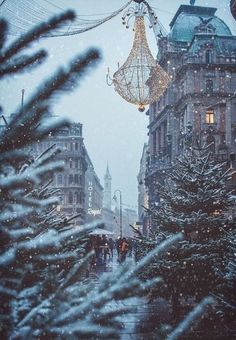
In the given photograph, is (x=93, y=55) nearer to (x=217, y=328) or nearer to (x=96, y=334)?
(x=96, y=334)

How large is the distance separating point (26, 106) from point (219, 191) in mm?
10027

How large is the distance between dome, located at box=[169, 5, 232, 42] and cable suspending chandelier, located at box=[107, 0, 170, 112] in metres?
38.6

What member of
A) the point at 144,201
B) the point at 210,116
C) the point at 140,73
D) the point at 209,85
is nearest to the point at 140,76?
the point at 140,73

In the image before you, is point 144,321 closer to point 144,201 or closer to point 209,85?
point 209,85

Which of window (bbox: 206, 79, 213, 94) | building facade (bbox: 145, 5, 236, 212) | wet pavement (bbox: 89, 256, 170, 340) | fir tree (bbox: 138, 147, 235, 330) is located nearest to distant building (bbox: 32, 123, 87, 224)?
building facade (bbox: 145, 5, 236, 212)

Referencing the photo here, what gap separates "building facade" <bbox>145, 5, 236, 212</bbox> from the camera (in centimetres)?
3812

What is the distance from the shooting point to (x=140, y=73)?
9242mm

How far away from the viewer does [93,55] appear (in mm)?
1607

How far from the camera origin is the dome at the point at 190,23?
46750 millimetres

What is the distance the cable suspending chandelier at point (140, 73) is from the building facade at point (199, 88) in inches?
974

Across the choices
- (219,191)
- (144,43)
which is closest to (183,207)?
(219,191)

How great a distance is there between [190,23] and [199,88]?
11.2 meters

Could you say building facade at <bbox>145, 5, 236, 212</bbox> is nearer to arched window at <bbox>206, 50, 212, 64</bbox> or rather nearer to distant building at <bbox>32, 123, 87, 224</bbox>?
arched window at <bbox>206, 50, 212, 64</bbox>

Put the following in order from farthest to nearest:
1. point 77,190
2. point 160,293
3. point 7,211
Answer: point 77,190 < point 160,293 < point 7,211
